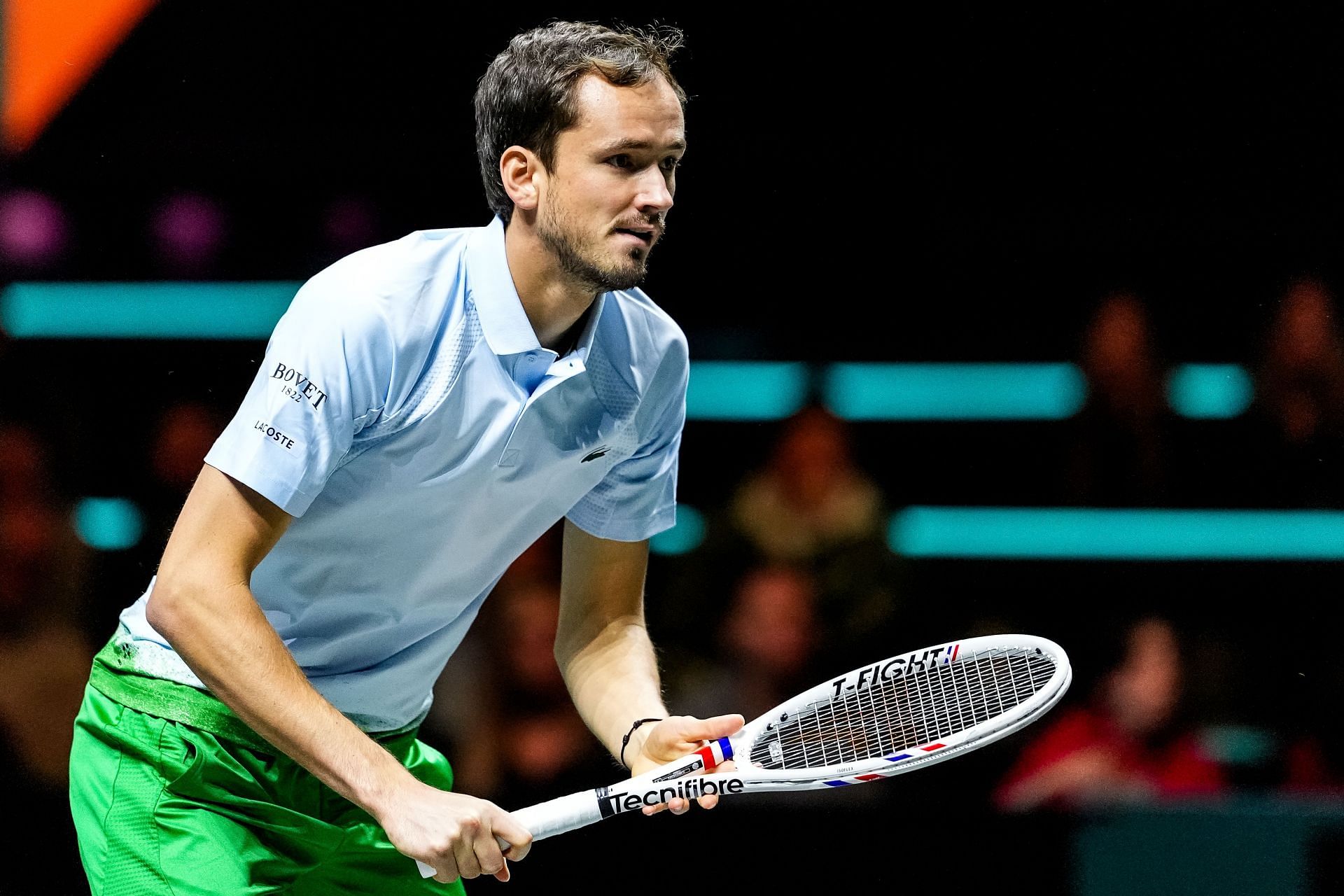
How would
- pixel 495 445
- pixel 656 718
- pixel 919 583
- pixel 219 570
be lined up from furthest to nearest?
pixel 919 583
pixel 656 718
pixel 495 445
pixel 219 570

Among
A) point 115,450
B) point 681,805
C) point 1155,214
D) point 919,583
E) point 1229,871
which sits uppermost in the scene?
point 1155,214

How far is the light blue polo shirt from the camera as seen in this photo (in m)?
1.94

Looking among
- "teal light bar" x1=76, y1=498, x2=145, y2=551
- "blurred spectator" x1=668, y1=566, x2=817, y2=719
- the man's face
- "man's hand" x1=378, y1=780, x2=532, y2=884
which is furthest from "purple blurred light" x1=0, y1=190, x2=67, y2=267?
"man's hand" x1=378, y1=780, x2=532, y2=884

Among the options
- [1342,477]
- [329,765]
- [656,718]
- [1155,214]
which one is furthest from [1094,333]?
[329,765]

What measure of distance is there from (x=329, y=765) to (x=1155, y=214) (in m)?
3.14

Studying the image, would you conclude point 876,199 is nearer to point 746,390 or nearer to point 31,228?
point 746,390

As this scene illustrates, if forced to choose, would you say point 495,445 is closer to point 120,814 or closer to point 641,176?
point 641,176

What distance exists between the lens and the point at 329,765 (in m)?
1.88

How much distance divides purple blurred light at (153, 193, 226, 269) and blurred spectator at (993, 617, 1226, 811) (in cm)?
246

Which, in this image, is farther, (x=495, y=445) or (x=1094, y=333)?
(x=1094, y=333)

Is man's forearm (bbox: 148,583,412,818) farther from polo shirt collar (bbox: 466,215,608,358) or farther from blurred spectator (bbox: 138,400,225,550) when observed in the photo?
blurred spectator (bbox: 138,400,225,550)

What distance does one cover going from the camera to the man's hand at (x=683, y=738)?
2.14 metres

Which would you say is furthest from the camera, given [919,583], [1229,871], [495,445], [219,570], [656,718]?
[919,583]

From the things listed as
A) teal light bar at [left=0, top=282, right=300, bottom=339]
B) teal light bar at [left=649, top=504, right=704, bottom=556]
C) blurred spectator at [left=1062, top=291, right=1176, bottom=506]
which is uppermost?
teal light bar at [left=0, top=282, right=300, bottom=339]
